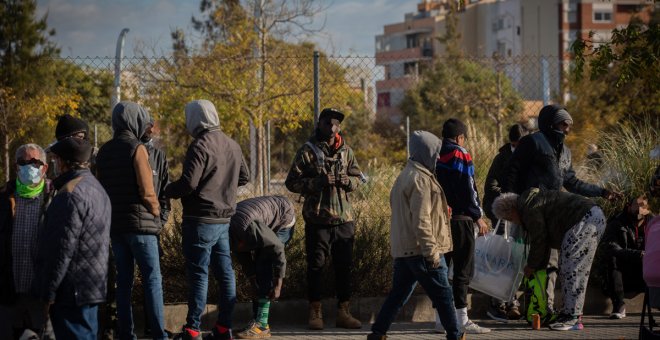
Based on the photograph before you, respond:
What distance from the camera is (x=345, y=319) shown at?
1004 cm

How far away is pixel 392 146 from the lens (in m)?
37.2

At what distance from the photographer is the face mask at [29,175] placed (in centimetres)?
811

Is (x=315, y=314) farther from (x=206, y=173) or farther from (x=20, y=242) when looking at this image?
(x=20, y=242)

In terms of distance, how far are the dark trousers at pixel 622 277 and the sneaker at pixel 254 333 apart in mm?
3372

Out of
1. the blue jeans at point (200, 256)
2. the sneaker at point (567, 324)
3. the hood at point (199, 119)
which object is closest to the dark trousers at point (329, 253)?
the blue jeans at point (200, 256)

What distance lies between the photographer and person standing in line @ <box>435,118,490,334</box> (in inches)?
375

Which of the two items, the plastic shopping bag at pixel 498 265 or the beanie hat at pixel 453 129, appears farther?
the plastic shopping bag at pixel 498 265

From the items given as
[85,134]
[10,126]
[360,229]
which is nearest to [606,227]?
[360,229]

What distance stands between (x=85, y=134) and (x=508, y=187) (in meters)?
3.77

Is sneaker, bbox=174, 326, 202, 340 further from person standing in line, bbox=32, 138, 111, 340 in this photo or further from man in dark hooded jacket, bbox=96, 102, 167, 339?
person standing in line, bbox=32, 138, 111, 340

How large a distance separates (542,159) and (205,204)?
3.11 m

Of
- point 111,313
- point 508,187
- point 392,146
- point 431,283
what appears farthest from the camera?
point 392,146

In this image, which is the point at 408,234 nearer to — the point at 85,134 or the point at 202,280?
the point at 202,280

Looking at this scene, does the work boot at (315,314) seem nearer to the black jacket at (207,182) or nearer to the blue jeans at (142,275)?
the black jacket at (207,182)
